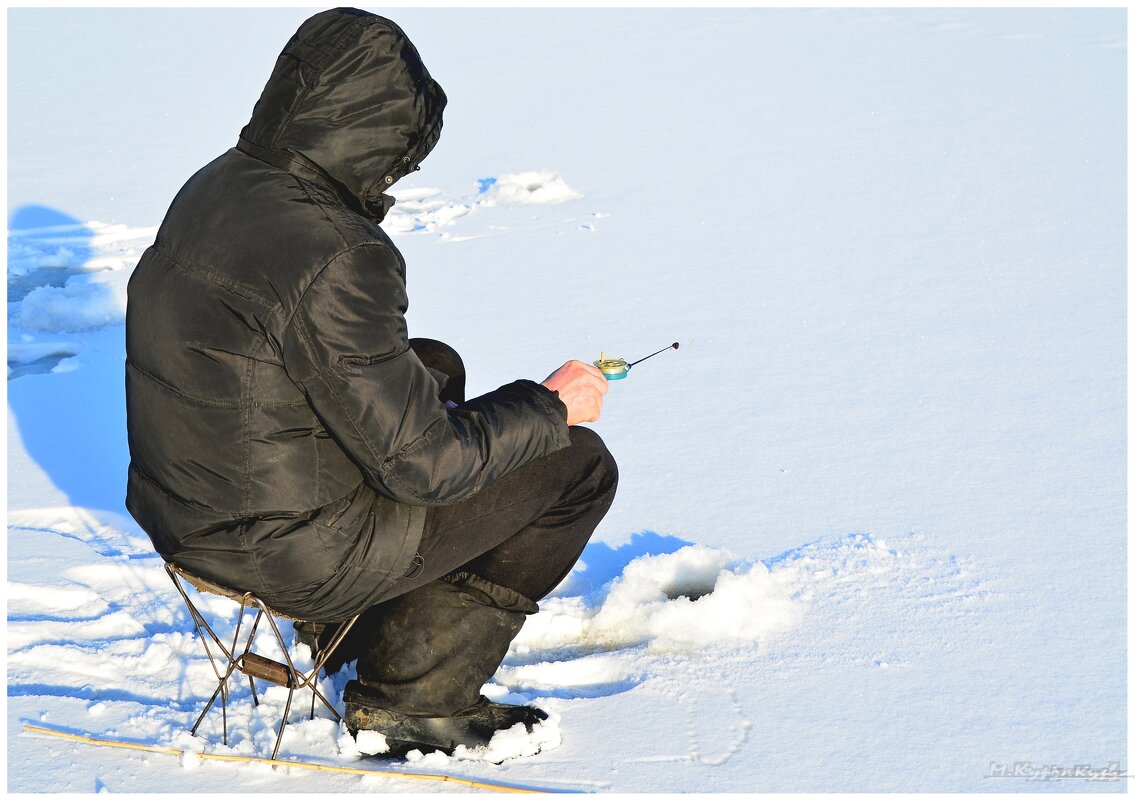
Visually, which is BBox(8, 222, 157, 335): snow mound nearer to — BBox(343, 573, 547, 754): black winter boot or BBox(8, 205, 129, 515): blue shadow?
BBox(8, 205, 129, 515): blue shadow

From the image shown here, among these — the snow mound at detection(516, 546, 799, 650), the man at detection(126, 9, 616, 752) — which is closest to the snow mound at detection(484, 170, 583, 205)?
the snow mound at detection(516, 546, 799, 650)

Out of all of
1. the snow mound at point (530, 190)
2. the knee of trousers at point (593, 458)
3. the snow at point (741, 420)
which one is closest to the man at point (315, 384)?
the knee of trousers at point (593, 458)

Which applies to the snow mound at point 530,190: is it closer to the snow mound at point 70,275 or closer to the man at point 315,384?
the snow mound at point 70,275

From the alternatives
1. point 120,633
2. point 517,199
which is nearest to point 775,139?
point 517,199

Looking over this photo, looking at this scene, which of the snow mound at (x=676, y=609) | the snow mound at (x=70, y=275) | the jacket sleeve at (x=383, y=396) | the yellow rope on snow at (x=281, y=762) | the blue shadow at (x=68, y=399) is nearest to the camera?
the jacket sleeve at (x=383, y=396)

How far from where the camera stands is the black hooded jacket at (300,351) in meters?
1.98

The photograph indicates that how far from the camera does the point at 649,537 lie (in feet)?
10.3

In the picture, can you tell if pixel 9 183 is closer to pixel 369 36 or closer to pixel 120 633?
pixel 120 633

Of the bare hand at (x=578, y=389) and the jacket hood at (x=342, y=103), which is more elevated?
the jacket hood at (x=342, y=103)

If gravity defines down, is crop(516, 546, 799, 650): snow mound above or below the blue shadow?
below

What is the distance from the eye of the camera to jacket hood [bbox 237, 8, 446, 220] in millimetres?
2018

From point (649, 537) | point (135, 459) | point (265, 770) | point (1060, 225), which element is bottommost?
point (265, 770)

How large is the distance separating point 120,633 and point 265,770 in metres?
0.72

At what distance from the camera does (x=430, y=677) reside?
7.72 ft
